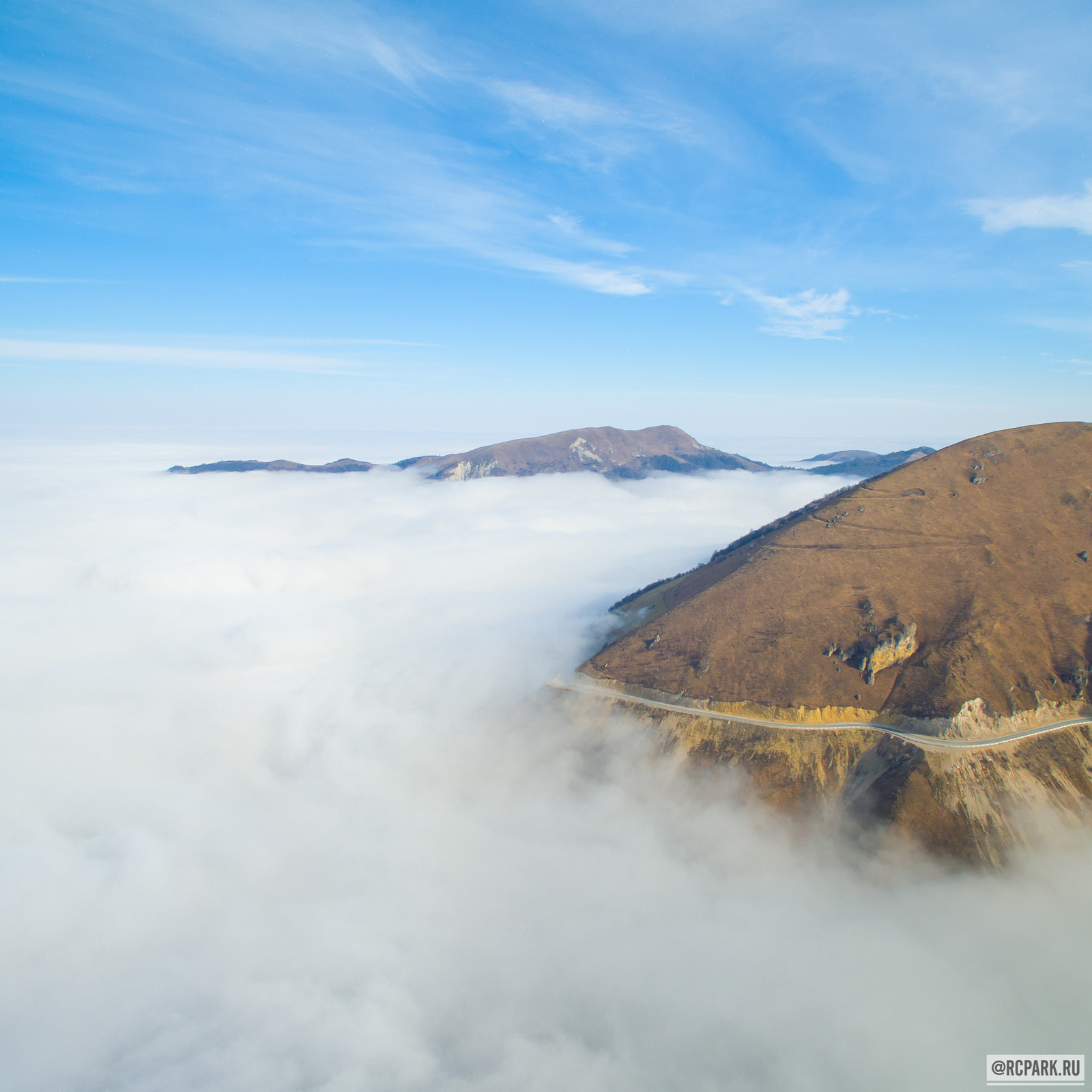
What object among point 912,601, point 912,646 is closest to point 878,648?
point 912,646

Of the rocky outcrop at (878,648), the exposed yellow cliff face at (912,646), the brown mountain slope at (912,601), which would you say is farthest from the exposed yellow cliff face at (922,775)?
the rocky outcrop at (878,648)

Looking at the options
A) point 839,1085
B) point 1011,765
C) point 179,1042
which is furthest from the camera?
point 1011,765

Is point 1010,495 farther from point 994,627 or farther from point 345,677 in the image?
point 345,677

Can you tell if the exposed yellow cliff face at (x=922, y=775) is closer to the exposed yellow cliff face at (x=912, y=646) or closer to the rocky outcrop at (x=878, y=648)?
the exposed yellow cliff face at (x=912, y=646)

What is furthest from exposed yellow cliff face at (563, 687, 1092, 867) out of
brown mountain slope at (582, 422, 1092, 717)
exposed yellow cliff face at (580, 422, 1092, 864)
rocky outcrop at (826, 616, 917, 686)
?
rocky outcrop at (826, 616, 917, 686)

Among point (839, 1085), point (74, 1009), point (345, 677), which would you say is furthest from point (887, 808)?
point (345, 677)

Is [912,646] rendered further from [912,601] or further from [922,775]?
[922,775]
